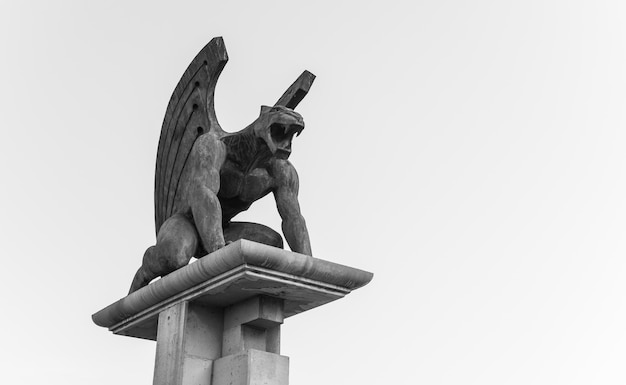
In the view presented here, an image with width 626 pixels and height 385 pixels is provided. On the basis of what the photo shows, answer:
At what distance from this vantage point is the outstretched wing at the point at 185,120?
24.8 ft

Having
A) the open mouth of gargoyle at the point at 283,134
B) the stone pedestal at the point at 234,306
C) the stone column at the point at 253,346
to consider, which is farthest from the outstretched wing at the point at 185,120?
the stone column at the point at 253,346

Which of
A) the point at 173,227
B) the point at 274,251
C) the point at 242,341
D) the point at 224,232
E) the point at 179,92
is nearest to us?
the point at 274,251

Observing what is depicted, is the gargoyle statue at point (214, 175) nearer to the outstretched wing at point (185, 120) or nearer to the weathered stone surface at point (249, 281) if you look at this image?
the outstretched wing at point (185, 120)

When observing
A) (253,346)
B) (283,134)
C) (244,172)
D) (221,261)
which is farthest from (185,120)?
(253,346)

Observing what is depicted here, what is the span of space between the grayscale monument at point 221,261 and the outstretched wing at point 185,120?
1 centimetres

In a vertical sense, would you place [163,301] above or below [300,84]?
below

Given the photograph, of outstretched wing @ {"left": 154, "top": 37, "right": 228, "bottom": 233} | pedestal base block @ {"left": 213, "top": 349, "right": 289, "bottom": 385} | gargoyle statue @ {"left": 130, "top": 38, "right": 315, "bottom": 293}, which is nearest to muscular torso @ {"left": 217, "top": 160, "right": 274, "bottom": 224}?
gargoyle statue @ {"left": 130, "top": 38, "right": 315, "bottom": 293}

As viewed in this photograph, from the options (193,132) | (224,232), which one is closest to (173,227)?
(224,232)

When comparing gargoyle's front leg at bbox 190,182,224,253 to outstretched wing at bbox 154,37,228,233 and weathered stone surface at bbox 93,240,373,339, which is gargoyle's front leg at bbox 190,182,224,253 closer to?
weathered stone surface at bbox 93,240,373,339

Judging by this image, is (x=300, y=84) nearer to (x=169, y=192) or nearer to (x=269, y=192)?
(x=269, y=192)

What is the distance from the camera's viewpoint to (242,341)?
6512mm

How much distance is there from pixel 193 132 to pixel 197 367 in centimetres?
233

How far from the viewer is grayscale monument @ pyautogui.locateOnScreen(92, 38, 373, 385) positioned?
626 centimetres

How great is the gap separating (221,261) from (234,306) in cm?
69
